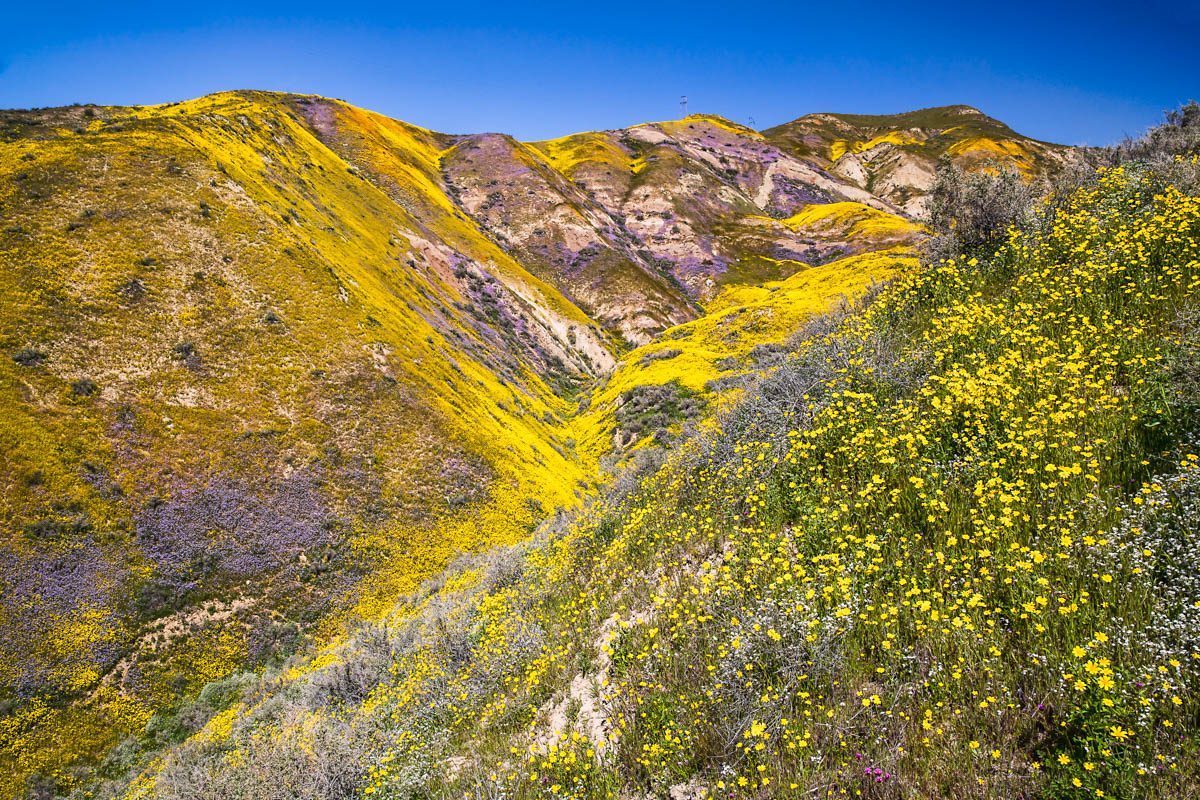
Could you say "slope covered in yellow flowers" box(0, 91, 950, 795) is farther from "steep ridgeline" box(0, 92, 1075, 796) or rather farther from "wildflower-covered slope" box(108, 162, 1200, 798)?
"wildflower-covered slope" box(108, 162, 1200, 798)

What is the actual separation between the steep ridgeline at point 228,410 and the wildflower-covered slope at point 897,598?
707 centimetres

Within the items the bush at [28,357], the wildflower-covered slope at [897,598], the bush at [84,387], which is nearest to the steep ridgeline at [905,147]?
the wildflower-covered slope at [897,598]

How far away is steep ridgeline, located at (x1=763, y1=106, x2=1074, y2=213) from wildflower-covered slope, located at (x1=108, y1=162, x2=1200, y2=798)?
107 metres

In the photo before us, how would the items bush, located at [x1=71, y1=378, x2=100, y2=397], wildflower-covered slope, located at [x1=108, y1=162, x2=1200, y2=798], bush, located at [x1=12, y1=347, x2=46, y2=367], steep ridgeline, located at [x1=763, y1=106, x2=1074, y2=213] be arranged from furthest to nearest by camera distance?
steep ridgeline, located at [x1=763, y1=106, x2=1074, y2=213]
bush, located at [x1=71, y1=378, x2=100, y2=397]
bush, located at [x1=12, y1=347, x2=46, y2=367]
wildflower-covered slope, located at [x1=108, y1=162, x2=1200, y2=798]

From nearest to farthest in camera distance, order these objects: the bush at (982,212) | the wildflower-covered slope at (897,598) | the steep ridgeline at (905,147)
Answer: the wildflower-covered slope at (897,598)
the bush at (982,212)
the steep ridgeline at (905,147)

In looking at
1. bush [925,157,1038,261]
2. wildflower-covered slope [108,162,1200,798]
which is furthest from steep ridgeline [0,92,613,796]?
bush [925,157,1038,261]

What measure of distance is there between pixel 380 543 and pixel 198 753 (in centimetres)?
868

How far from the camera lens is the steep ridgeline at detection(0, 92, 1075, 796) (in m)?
15.1

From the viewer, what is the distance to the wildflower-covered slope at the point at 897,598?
145 inches

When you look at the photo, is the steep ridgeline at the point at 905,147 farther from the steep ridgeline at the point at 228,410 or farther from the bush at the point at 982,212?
the bush at the point at 982,212

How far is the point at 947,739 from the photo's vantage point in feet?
12.2

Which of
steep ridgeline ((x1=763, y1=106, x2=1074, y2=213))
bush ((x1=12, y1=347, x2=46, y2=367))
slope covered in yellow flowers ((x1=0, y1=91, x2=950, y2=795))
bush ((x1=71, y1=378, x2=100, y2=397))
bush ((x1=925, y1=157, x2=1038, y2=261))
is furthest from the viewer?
steep ridgeline ((x1=763, y1=106, x2=1074, y2=213))

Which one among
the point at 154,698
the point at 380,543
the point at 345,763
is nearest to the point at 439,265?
the point at 380,543

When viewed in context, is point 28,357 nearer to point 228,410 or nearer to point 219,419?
point 219,419
